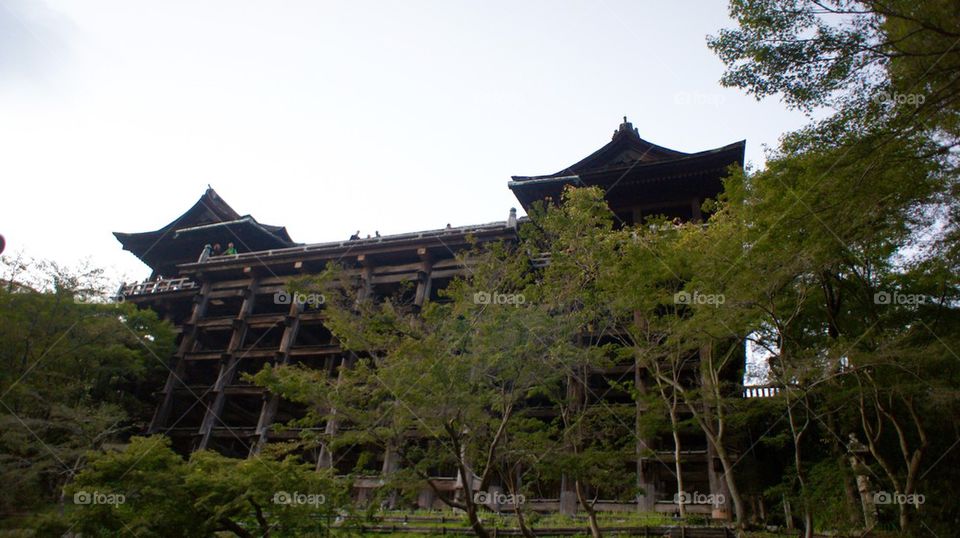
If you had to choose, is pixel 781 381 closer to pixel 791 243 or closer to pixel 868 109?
pixel 791 243

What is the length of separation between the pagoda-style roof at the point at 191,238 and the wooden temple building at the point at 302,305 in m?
4.00

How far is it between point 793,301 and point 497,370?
6.56 meters

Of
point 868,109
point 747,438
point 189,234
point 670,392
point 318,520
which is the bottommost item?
point 318,520

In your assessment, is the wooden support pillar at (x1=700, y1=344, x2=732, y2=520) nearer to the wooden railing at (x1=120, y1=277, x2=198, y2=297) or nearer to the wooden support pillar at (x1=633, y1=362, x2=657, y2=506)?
the wooden support pillar at (x1=633, y1=362, x2=657, y2=506)

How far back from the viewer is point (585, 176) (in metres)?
23.0

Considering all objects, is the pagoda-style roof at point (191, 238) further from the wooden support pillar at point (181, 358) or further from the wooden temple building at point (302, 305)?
the wooden support pillar at point (181, 358)

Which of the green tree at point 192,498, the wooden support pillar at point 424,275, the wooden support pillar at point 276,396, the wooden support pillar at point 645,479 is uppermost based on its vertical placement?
the wooden support pillar at point 424,275

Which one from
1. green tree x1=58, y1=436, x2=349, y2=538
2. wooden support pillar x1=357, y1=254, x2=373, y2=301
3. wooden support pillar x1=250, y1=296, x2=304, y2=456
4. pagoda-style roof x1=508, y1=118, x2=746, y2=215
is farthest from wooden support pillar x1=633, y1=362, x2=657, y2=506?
wooden support pillar x1=250, y1=296, x2=304, y2=456

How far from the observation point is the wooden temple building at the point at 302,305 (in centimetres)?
2112

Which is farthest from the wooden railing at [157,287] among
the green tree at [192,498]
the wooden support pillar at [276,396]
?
the green tree at [192,498]

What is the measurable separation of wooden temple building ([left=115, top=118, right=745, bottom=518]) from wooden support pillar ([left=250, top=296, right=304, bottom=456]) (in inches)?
1.6

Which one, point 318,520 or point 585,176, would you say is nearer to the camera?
point 318,520

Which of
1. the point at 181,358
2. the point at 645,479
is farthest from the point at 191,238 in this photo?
the point at 645,479

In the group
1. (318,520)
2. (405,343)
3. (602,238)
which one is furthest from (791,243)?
(318,520)
